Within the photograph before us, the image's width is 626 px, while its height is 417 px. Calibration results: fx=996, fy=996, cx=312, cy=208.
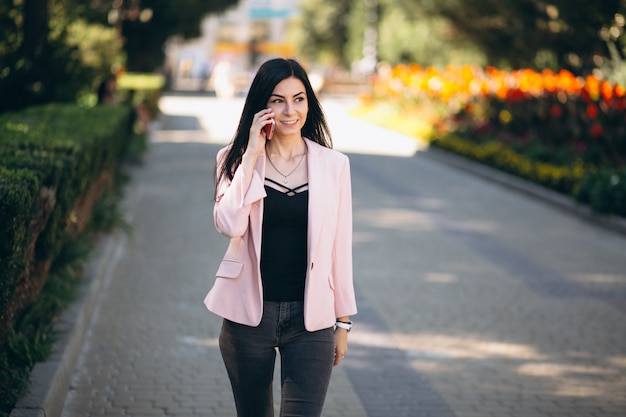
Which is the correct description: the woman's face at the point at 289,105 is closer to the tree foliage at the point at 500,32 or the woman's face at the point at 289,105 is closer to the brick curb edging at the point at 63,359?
the brick curb edging at the point at 63,359

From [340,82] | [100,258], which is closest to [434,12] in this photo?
[340,82]

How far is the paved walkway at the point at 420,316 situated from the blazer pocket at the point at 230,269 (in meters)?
1.99

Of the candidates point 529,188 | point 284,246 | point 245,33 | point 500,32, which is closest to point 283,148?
point 284,246

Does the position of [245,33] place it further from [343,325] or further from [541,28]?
[343,325]

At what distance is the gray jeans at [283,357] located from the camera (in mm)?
3545

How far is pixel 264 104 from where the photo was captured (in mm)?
3725

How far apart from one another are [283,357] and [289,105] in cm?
93

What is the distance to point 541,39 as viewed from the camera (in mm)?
25031

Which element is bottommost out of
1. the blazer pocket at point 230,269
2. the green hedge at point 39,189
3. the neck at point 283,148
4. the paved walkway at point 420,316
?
the paved walkway at point 420,316

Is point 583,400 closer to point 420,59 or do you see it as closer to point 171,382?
point 171,382

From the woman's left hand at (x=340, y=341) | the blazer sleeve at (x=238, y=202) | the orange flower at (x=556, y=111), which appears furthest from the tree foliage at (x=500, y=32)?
the blazer sleeve at (x=238, y=202)

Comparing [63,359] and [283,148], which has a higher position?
[283,148]

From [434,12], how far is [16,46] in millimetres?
20374

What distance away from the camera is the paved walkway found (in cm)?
587
